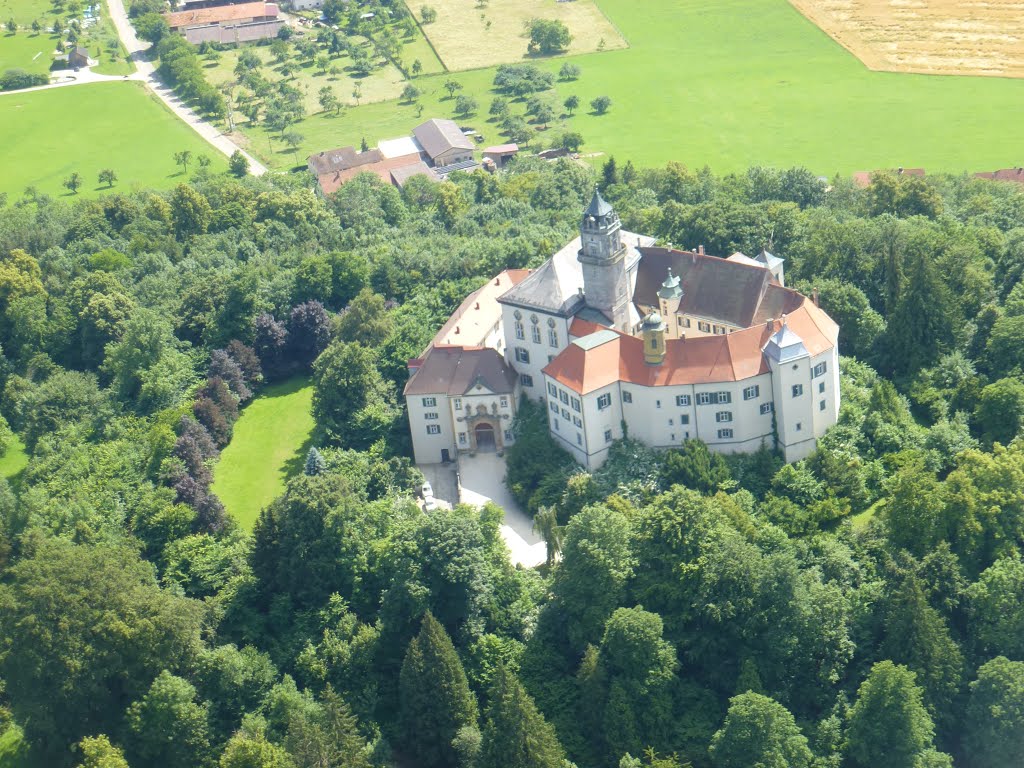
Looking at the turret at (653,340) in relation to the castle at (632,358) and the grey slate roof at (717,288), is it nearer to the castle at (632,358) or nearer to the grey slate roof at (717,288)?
the castle at (632,358)

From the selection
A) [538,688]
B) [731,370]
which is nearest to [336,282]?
[731,370]

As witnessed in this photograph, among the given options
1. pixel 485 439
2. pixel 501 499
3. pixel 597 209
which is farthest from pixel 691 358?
pixel 485 439

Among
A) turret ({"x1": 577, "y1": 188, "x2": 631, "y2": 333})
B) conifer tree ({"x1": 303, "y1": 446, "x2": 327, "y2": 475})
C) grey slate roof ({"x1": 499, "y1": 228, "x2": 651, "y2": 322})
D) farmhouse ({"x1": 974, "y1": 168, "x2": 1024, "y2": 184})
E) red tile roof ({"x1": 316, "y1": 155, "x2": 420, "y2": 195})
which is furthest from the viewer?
red tile roof ({"x1": 316, "y1": 155, "x2": 420, "y2": 195})

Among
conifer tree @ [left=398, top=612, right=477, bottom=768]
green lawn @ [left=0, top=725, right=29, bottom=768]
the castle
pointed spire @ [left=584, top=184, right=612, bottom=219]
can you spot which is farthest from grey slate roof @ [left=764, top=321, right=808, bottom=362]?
green lawn @ [left=0, top=725, right=29, bottom=768]

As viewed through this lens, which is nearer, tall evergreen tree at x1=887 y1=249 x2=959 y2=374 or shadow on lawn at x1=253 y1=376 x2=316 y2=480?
tall evergreen tree at x1=887 y1=249 x2=959 y2=374

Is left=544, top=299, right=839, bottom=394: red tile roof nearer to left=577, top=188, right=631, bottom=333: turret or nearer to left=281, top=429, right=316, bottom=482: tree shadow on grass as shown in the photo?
left=577, top=188, right=631, bottom=333: turret

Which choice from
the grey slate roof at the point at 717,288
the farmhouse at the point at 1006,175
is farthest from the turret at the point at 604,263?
the farmhouse at the point at 1006,175

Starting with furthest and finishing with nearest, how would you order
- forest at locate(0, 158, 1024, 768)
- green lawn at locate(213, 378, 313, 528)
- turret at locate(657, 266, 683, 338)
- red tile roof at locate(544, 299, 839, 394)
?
green lawn at locate(213, 378, 313, 528), turret at locate(657, 266, 683, 338), red tile roof at locate(544, 299, 839, 394), forest at locate(0, 158, 1024, 768)
